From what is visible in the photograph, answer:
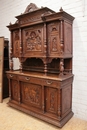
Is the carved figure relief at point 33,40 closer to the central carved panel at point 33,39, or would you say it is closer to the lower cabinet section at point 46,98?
the central carved panel at point 33,39

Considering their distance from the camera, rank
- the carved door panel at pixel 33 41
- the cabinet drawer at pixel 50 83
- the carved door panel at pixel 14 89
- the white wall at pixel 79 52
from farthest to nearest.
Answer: the carved door panel at pixel 14 89 < the carved door panel at pixel 33 41 < the white wall at pixel 79 52 < the cabinet drawer at pixel 50 83

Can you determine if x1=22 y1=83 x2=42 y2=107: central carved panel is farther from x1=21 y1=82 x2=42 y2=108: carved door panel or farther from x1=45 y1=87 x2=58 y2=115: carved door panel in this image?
x1=45 y1=87 x2=58 y2=115: carved door panel

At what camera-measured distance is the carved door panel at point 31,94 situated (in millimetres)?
2602

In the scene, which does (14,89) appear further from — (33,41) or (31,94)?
(33,41)

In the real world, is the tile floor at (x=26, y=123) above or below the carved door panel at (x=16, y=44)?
below

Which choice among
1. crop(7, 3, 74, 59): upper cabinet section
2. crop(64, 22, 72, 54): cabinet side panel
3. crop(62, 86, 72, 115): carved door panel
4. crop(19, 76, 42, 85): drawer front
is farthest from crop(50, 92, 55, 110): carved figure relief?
crop(64, 22, 72, 54): cabinet side panel

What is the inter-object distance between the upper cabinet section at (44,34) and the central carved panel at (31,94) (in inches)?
26.0

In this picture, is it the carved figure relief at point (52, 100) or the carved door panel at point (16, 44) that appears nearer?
the carved figure relief at point (52, 100)

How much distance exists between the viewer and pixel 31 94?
2.74 meters

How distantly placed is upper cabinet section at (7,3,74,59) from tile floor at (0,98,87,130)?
4.30 feet

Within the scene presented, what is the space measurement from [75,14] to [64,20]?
44cm

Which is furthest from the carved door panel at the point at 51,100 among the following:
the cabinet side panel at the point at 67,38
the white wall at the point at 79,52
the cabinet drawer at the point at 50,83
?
the cabinet side panel at the point at 67,38

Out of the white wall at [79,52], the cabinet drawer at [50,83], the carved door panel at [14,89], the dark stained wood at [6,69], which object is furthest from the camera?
the dark stained wood at [6,69]

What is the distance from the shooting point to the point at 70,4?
2.60 m
